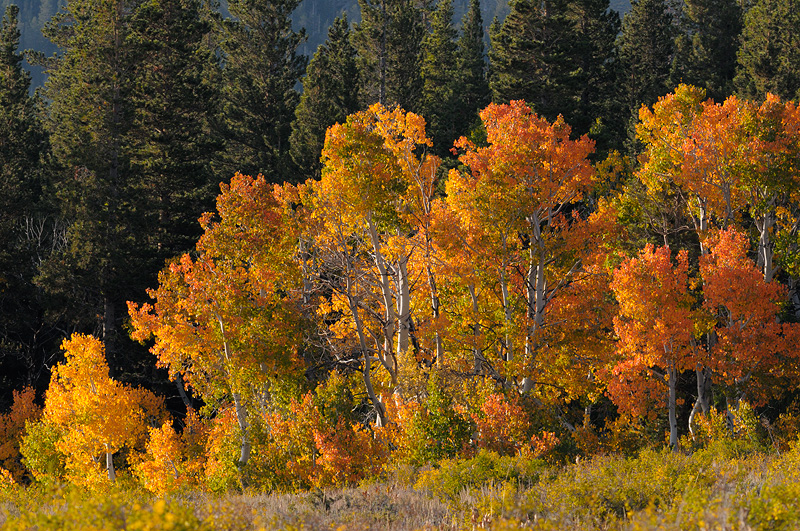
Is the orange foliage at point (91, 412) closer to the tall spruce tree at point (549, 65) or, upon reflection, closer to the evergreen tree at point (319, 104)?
the evergreen tree at point (319, 104)

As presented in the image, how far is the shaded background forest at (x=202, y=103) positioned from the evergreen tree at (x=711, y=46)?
0.16 meters

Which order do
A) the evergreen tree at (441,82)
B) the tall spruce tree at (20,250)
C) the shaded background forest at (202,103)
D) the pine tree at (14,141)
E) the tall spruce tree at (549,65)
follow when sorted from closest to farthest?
the shaded background forest at (202,103) → the tall spruce tree at (20,250) → the pine tree at (14,141) → the tall spruce tree at (549,65) → the evergreen tree at (441,82)

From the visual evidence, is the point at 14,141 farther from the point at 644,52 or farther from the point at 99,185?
the point at 644,52

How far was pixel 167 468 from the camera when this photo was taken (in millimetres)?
27156

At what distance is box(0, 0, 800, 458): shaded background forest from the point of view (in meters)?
34.6

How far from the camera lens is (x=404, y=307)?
75.9ft

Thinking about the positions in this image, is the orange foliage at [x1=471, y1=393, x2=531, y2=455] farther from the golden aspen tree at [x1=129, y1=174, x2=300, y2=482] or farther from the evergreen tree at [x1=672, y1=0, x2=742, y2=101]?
the evergreen tree at [x1=672, y1=0, x2=742, y2=101]

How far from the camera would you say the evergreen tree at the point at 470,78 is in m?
48.5

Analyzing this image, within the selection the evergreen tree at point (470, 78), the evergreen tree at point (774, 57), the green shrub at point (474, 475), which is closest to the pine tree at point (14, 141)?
the evergreen tree at point (470, 78)

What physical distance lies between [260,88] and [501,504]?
41.4 meters

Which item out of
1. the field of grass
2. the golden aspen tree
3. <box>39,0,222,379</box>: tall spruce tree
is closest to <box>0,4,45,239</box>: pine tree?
<box>39,0,222,379</box>: tall spruce tree

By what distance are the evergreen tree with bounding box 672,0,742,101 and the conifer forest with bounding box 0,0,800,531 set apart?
20.2ft

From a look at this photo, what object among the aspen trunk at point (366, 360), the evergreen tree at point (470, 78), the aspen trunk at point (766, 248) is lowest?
the aspen trunk at point (366, 360)

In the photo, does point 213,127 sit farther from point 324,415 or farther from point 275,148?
point 324,415
